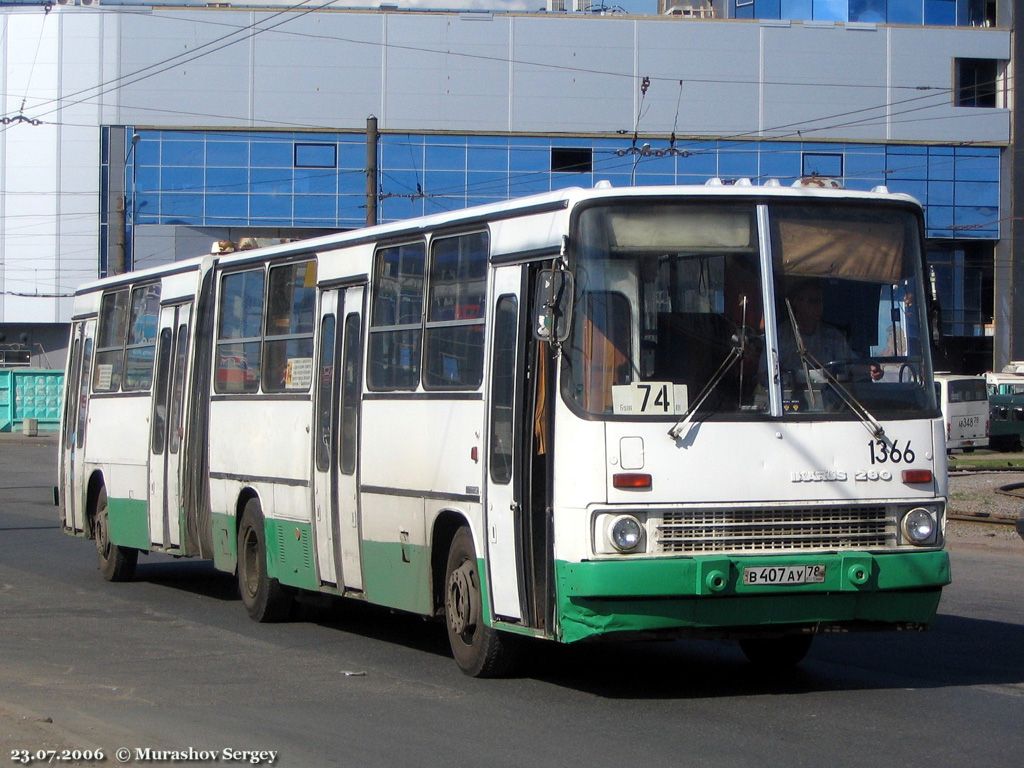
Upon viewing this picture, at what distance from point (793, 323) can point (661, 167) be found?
57.1 m

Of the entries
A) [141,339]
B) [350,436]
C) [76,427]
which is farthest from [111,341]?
[350,436]

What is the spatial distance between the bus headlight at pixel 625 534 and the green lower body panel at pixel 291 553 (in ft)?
13.7

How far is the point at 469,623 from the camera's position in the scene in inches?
381

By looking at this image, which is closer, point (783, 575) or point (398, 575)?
point (783, 575)

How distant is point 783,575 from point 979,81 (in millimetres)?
63528

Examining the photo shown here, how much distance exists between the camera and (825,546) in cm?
862

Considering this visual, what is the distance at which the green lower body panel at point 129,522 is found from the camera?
15.2m

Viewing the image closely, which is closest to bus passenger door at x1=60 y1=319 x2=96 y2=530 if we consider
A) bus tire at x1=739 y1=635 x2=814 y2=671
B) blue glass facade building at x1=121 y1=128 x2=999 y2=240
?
bus tire at x1=739 y1=635 x2=814 y2=671

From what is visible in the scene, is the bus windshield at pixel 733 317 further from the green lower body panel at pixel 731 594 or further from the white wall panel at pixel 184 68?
the white wall panel at pixel 184 68

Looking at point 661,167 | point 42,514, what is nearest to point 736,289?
point 42,514

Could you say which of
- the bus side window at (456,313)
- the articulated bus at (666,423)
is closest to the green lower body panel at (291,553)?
the articulated bus at (666,423)

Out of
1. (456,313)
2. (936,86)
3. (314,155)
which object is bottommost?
(456,313)

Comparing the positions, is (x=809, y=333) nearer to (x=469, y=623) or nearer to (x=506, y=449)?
(x=506, y=449)

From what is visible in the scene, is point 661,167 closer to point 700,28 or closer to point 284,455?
point 700,28
